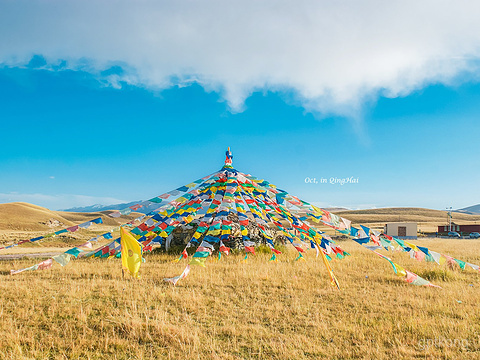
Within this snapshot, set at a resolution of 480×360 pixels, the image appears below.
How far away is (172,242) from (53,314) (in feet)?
24.8

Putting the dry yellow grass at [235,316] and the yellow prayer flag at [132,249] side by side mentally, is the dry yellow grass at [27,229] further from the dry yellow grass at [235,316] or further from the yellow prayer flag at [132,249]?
the dry yellow grass at [235,316]

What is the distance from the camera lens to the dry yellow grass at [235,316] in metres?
4.47

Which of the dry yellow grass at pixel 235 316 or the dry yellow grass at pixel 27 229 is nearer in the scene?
the dry yellow grass at pixel 235 316

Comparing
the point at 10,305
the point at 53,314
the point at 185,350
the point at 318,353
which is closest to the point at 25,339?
the point at 53,314

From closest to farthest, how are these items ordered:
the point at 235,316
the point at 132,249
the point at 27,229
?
the point at 235,316, the point at 132,249, the point at 27,229

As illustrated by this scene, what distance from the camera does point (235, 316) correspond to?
5.64m

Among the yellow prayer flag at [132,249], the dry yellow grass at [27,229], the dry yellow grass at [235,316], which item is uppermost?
the yellow prayer flag at [132,249]

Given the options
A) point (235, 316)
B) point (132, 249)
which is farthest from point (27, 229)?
point (235, 316)

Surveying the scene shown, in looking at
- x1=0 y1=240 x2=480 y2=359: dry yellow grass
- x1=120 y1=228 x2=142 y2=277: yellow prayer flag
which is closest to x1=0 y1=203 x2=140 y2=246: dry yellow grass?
x1=120 y1=228 x2=142 y2=277: yellow prayer flag

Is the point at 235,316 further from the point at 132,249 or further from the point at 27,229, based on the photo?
the point at 27,229

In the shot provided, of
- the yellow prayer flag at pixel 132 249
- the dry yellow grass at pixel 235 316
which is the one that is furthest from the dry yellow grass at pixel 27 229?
the dry yellow grass at pixel 235 316

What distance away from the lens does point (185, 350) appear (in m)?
4.42

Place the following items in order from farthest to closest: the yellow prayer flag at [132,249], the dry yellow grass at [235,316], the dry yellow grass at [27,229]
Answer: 1. the dry yellow grass at [27,229]
2. the yellow prayer flag at [132,249]
3. the dry yellow grass at [235,316]

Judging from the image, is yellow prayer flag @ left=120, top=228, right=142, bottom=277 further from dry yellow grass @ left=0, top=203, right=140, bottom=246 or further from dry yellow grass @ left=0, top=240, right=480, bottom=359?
dry yellow grass @ left=0, top=203, right=140, bottom=246
